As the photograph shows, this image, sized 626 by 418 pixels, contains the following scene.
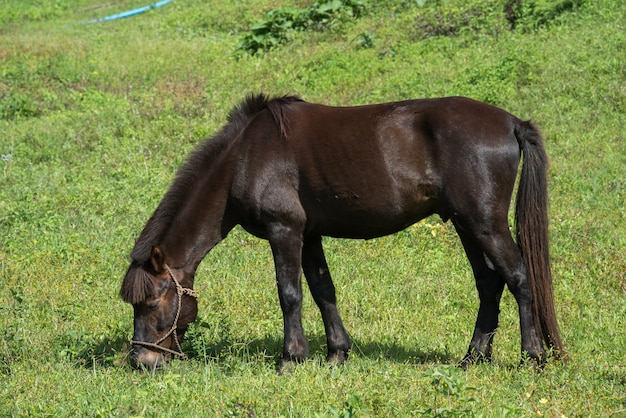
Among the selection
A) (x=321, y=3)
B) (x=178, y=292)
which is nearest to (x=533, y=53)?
(x=321, y=3)

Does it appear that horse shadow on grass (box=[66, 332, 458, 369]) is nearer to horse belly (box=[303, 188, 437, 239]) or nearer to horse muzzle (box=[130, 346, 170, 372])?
horse muzzle (box=[130, 346, 170, 372])

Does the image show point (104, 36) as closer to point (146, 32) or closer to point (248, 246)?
point (146, 32)

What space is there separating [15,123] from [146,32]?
7451 mm

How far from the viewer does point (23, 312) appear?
7.62 metres

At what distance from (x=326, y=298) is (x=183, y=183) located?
4.67ft

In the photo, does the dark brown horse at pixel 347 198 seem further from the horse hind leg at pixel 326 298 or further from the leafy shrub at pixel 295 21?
the leafy shrub at pixel 295 21

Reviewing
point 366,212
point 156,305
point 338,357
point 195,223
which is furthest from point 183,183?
point 338,357

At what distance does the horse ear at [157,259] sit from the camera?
6.37 metres

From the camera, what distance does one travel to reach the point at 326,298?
684 cm

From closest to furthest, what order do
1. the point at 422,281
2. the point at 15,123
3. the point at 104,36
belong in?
the point at 422,281 → the point at 15,123 → the point at 104,36

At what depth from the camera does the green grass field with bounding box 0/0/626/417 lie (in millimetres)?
5688

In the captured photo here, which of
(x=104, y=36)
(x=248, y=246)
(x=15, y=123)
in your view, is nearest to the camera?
(x=248, y=246)

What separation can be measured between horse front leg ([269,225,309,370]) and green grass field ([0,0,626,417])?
0.23 meters

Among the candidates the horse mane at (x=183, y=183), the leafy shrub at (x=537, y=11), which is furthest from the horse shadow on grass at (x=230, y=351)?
the leafy shrub at (x=537, y=11)
